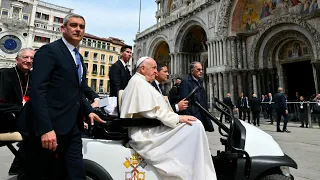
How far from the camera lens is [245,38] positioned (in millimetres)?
14938

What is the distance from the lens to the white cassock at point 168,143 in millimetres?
1760

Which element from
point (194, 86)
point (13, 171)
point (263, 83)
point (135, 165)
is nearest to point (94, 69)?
point (263, 83)

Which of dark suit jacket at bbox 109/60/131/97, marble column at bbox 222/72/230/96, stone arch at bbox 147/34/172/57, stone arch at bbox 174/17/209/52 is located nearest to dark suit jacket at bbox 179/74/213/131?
dark suit jacket at bbox 109/60/131/97

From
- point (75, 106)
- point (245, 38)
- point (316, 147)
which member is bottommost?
point (316, 147)

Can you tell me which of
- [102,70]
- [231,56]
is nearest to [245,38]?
[231,56]

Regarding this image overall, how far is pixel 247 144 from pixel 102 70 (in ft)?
139

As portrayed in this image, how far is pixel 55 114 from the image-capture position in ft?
5.13

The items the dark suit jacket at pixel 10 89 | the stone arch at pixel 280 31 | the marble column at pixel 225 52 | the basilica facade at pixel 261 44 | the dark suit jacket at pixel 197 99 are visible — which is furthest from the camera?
the marble column at pixel 225 52

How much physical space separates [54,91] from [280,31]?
14.6m

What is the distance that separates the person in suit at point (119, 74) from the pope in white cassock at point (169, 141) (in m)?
1.74

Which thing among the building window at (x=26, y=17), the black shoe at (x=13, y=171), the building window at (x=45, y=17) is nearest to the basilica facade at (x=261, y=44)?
the black shoe at (x=13, y=171)

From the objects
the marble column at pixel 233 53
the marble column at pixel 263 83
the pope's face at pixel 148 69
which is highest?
the marble column at pixel 233 53

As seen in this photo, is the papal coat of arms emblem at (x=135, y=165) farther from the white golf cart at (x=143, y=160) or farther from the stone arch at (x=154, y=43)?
the stone arch at (x=154, y=43)

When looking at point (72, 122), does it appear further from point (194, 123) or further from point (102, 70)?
point (102, 70)
